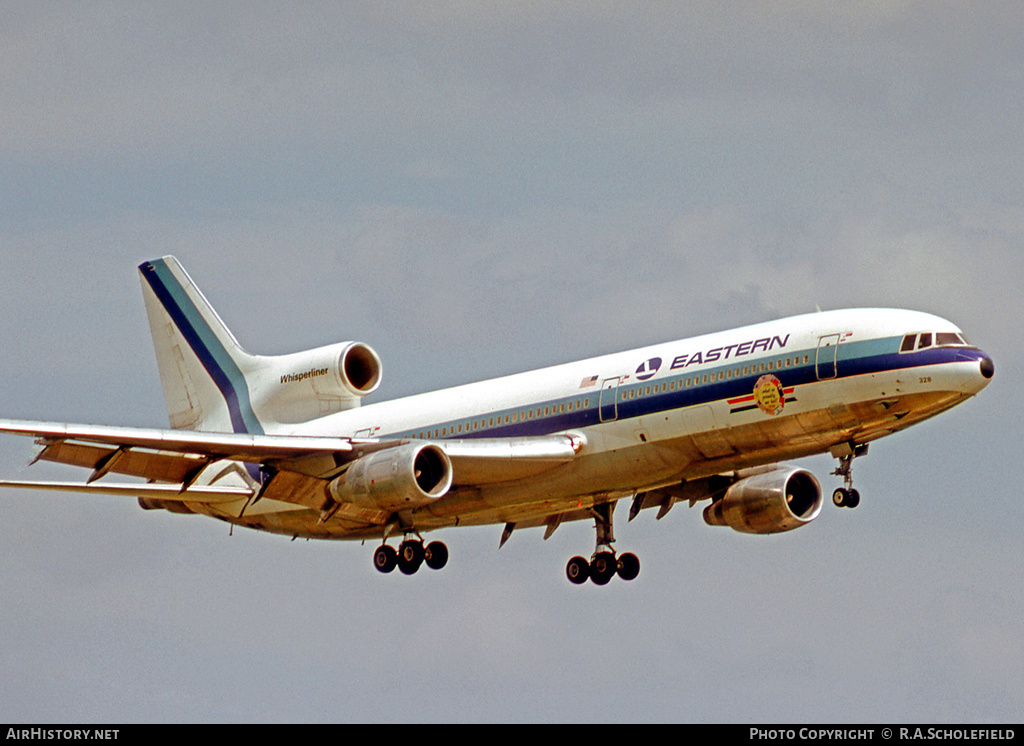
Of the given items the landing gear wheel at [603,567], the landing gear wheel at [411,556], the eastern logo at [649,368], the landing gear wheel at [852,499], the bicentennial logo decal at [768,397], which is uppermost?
the eastern logo at [649,368]

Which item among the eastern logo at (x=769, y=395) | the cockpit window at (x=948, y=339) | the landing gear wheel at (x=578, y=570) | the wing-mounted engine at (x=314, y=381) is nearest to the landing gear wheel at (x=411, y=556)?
the landing gear wheel at (x=578, y=570)

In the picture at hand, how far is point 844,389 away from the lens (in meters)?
43.2

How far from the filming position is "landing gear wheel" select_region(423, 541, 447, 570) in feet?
171

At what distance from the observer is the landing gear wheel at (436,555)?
51969 millimetres

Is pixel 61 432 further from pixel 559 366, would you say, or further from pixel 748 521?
pixel 748 521

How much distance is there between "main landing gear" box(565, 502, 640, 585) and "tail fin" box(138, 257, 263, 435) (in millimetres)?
11903

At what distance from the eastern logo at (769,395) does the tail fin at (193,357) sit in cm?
1920

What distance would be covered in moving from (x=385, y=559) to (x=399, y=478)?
5385 mm

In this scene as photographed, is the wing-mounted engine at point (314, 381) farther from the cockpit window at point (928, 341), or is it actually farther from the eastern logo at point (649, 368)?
the cockpit window at point (928, 341)

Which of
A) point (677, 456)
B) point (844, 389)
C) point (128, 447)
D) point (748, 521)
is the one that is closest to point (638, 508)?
point (748, 521)

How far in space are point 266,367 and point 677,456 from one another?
661 inches

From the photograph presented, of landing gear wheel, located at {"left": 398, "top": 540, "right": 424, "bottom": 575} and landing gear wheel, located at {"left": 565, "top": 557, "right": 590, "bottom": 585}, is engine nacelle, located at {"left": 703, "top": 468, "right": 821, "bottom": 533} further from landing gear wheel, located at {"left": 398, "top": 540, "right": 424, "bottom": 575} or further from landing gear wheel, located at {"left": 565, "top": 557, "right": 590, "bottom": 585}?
landing gear wheel, located at {"left": 398, "top": 540, "right": 424, "bottom": 575}

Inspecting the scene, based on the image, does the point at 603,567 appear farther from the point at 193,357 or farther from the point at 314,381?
the point at 193,357

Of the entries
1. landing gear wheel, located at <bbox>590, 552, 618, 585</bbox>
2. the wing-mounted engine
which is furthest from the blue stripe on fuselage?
the wing-mounted engine
